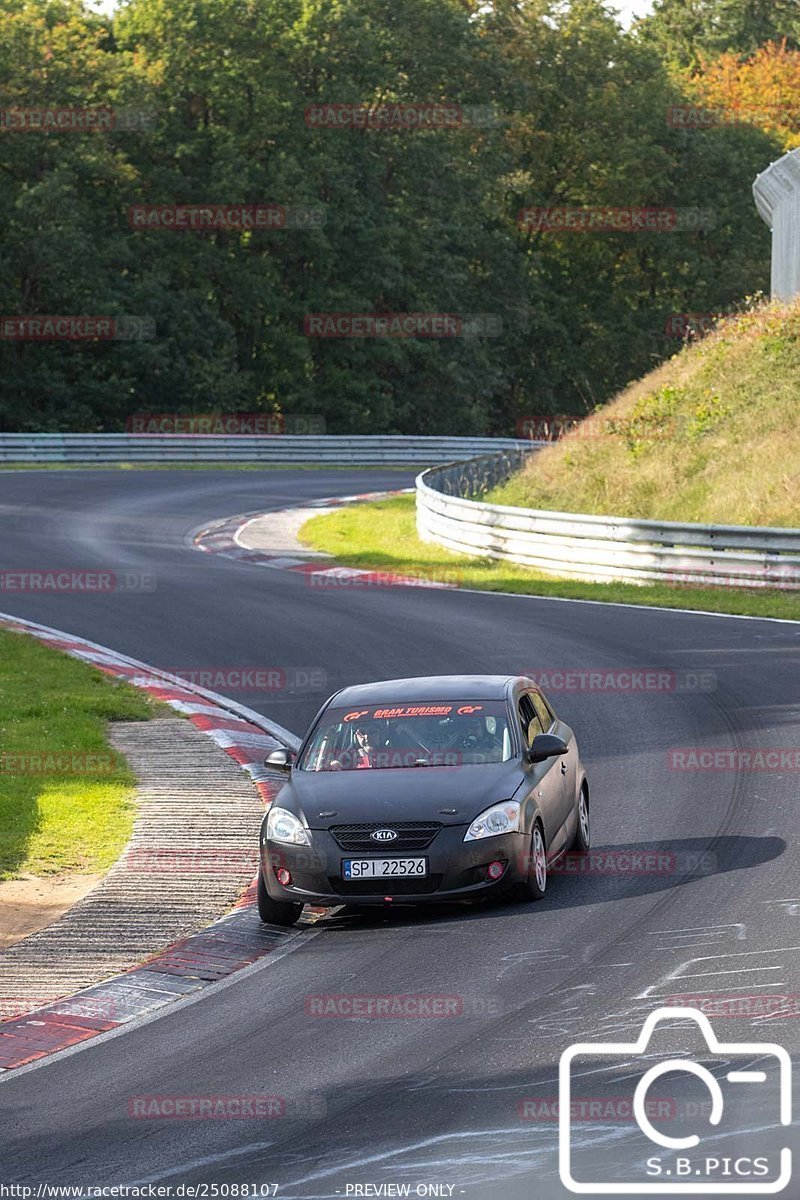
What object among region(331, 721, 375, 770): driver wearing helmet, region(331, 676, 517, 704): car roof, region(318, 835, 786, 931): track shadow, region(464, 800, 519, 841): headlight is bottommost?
region(318, 835, 786, 931): track shadow

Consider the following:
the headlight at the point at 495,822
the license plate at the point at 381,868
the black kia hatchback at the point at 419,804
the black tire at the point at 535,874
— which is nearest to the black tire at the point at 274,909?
the black kia hatchback at the point at 419,804

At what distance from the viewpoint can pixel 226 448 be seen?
183ft

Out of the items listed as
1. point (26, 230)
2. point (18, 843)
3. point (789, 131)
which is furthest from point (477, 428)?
point (18, 843)

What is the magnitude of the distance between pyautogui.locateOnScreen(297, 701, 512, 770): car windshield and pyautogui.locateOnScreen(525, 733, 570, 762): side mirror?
25 centimetres

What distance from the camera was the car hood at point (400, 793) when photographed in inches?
430

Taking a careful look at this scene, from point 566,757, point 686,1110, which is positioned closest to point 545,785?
point 566,757

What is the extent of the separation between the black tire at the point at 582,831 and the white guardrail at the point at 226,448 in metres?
40.2

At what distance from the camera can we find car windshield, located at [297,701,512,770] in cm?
1172

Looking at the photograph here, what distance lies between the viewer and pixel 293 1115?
7.40 meters

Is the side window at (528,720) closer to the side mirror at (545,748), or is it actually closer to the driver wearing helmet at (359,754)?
the side mirror at (545,748)

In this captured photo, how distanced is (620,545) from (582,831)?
52.4 ft

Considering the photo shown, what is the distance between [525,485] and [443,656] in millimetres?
16806

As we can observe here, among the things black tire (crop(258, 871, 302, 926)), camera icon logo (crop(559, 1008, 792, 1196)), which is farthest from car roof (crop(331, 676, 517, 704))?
camera icon logo (crop(559, 1008, 792, 1196))

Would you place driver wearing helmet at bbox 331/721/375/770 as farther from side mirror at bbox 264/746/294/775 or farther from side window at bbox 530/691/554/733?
side window at bbox 530/691/554/733
